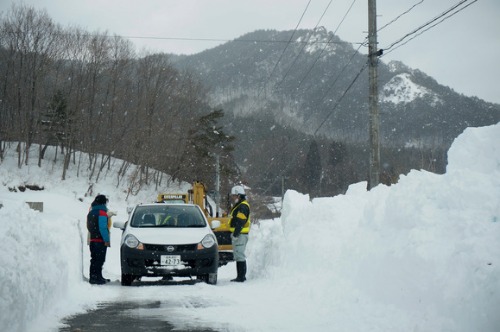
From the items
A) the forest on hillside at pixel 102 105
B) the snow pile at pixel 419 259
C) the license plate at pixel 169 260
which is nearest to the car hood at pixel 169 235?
the license plate at pixel 169 260

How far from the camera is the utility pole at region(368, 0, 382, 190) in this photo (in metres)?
16.5

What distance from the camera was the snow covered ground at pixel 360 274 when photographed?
6379 mm

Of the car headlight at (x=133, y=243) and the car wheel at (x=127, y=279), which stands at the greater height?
the car headlight at (x=133, y=243)

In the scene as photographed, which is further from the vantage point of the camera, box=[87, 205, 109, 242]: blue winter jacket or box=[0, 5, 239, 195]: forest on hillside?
box=[0, 5, 239, 195]: forest on hillside

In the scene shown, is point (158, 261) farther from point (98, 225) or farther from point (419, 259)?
point (419, 259)

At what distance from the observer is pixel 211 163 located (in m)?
65.0

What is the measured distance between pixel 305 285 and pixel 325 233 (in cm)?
220

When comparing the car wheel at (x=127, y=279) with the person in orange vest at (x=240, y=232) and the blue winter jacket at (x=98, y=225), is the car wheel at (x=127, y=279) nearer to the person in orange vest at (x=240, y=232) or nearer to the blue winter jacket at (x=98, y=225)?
the blue winter jacket at (x=98, y=225)

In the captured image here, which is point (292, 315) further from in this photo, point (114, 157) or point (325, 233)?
point (114, 157)

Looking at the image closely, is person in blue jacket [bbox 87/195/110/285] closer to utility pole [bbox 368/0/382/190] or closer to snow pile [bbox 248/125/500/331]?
snow pile [bbox 248/125/500/331]

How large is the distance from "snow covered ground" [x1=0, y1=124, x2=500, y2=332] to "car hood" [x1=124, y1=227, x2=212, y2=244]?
958mm

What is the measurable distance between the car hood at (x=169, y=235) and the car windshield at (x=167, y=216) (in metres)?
0.51

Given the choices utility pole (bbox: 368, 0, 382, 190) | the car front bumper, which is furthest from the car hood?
utility pole (bbox: 368, 0, 382, 190)

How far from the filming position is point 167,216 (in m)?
13.4
